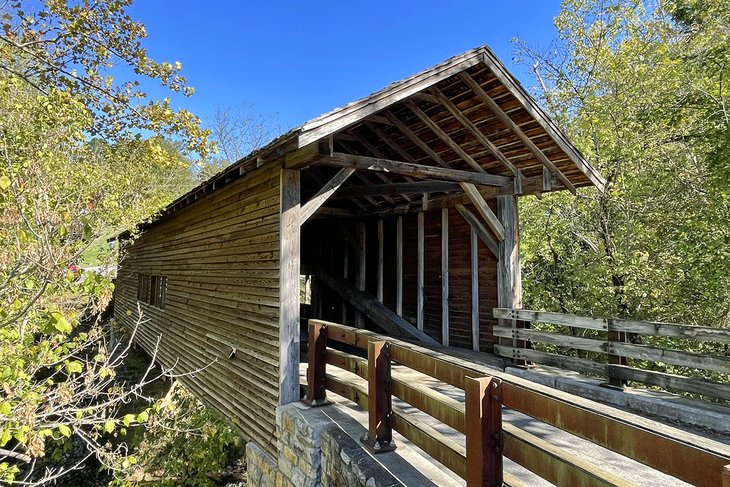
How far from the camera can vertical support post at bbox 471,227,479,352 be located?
21.8ft

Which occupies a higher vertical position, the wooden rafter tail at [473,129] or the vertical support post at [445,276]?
the wooden rafter tail at [473,129]

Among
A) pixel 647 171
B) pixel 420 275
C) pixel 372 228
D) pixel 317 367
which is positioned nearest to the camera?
pixel 317 367

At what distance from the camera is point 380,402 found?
10.8ft

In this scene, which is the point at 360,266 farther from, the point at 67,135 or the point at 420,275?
the point at 67,135

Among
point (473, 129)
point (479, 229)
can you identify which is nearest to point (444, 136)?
point (473, 129)

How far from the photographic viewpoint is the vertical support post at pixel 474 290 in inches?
262

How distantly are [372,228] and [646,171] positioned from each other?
5954mm

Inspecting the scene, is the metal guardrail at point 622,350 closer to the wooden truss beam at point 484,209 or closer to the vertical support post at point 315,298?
the wooden truss beam at point 484,209

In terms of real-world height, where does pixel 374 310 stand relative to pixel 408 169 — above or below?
below

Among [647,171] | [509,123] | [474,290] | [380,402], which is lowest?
[380,402]

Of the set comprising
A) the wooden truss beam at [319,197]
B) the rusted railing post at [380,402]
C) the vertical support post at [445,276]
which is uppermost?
the wooden truss beam at [319,197]

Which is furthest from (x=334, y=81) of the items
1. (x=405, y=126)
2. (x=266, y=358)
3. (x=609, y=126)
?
(x=266, y=358)

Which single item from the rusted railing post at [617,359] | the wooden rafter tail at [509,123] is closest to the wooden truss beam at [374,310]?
the rusted railing post at [617,359]

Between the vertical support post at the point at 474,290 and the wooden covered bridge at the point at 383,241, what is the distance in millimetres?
17
